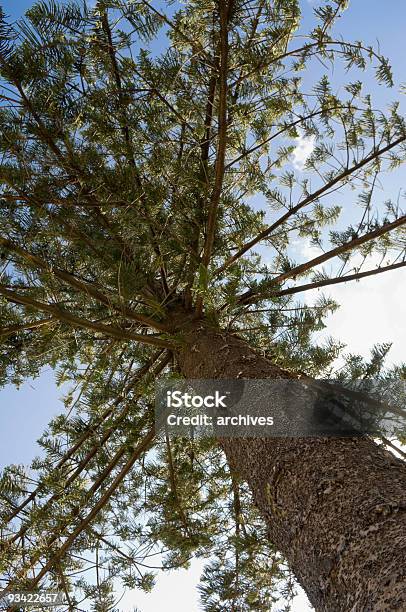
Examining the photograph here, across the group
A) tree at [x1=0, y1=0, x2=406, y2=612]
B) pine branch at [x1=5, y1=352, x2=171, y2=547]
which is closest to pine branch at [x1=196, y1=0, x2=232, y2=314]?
tree at [x1=0, y1=0, x2=406, y2=612]

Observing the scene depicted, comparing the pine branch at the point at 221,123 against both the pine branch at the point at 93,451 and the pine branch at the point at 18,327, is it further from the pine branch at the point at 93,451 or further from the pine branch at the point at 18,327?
the pine branch at the point at 93,451

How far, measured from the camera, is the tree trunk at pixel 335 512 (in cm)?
95

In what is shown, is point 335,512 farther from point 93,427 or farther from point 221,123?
point 93,427

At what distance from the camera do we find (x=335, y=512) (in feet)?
3.81

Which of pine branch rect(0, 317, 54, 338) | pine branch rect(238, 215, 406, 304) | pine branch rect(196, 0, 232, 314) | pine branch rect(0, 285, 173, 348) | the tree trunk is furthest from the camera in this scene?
pine branch rect(238, 215, 406, 304)

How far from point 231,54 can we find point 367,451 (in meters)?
1.78

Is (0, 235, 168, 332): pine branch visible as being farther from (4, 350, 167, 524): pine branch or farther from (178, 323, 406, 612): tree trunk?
(178, 323, 406, 612): tree trunk

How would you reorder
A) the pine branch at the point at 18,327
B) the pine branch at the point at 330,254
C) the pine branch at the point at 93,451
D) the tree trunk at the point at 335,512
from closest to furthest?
1. the tree trunk at the point at 335,512
2. the pine branch at the point at 18,327
3. the pine branch at the point at 330,254
4. the pine branch at the point at 93,451

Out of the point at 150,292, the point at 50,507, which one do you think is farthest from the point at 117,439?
the point at 150,292

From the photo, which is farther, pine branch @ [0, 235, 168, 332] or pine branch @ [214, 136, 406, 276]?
pine branch @ [214, 136, 406, 276]

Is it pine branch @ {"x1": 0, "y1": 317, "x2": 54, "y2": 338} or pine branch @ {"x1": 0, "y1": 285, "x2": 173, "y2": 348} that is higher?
pine branch @ {"x1": 0, "y1": 317, "x2": 54, "y2": 338}

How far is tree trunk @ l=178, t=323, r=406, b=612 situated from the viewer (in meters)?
0.95

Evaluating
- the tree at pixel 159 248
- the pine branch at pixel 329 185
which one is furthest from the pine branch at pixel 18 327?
the pine branch at pixel 329 185

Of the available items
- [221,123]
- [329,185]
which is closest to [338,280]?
[329,185]
